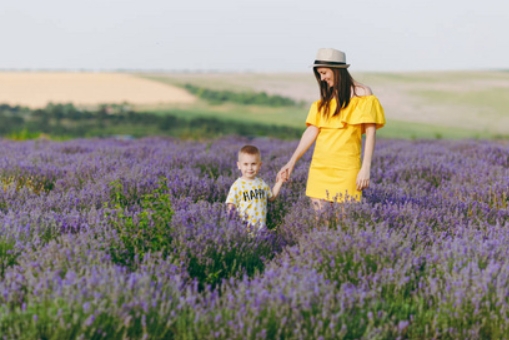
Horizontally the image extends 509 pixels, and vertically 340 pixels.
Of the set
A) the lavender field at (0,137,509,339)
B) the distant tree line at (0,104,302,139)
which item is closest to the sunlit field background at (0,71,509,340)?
the lavender field at (0,137,509,339)

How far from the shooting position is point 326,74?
4.43 m

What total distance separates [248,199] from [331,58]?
3.61 feet

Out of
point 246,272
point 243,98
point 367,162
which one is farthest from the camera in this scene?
point 243,98

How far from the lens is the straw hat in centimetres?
432

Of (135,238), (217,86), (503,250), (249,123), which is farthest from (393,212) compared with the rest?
(217,86)

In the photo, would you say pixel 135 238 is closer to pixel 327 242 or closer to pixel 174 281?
→ pixel 174 281

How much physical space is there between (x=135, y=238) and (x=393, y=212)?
1711mm

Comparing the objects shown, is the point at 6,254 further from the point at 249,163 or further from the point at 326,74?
the point at 326,74


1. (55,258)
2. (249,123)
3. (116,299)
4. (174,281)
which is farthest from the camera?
(249,123)

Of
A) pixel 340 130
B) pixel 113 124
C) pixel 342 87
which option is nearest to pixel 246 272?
pixel 340 130

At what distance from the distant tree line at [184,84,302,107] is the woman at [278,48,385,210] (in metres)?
13.4

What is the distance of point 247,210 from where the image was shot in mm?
4324

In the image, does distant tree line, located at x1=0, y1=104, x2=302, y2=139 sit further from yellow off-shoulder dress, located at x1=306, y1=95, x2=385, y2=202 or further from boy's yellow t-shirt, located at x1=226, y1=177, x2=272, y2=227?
boy's yellow t-shirt, located at x1=226, y1=177, x2=272, y2=227

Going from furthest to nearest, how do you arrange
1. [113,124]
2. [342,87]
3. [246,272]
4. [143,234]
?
1. [113,124]
2. [342,87]
3. [143,234]
4. [246,272]
